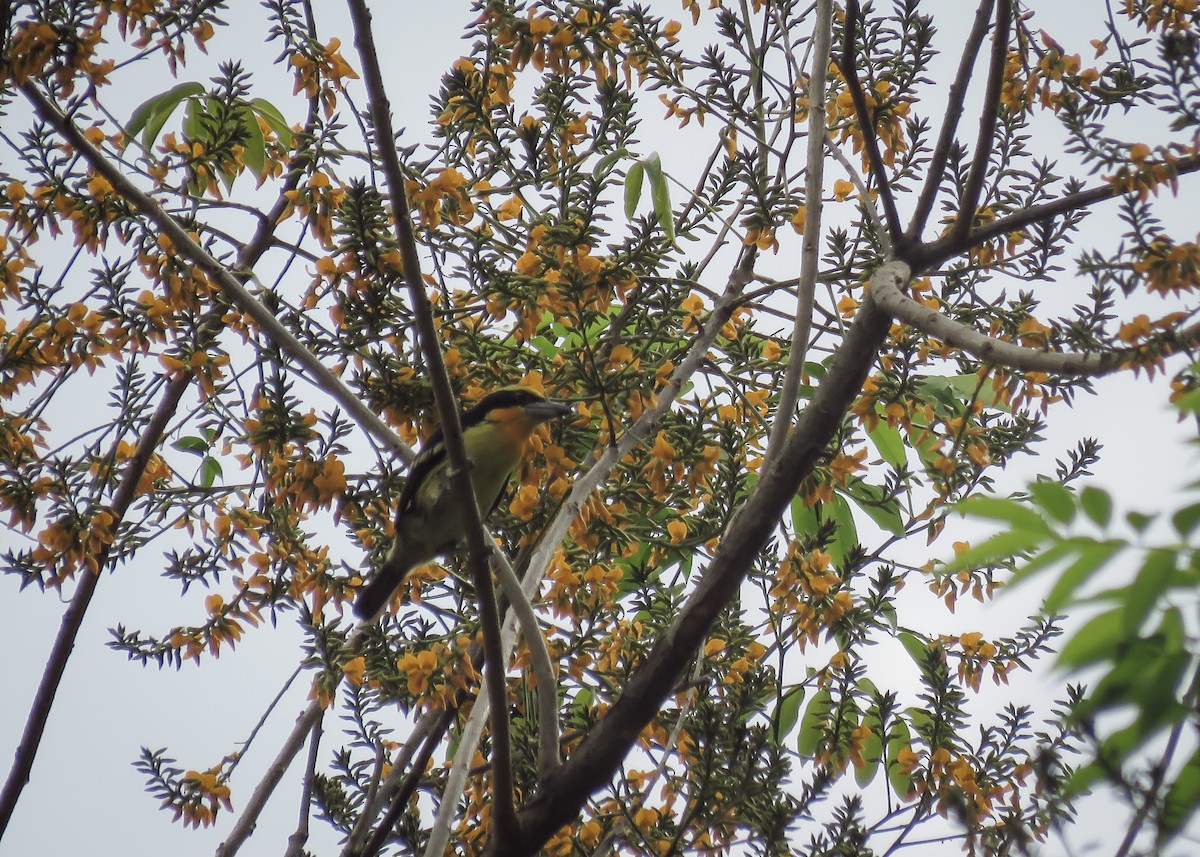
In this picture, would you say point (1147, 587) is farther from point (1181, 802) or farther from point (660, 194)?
point (660, 194)

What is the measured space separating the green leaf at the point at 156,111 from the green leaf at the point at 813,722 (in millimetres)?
3135

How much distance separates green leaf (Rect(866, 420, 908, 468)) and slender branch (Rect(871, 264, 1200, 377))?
5.11 feet

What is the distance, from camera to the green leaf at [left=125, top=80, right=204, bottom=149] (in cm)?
412

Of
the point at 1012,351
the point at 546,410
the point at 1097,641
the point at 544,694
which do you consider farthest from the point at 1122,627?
the point at 546,410

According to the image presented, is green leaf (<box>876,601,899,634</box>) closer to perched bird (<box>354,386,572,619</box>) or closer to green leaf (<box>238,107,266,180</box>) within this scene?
perched bird (<box>354,386,572,619</box>)

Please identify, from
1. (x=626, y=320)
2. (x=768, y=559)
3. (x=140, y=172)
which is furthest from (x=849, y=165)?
(x=140, y=172)

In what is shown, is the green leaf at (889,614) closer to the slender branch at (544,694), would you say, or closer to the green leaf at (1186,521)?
the slender branch at (544,694)

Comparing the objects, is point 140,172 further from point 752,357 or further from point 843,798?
point 843,798

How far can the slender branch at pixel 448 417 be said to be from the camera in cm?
289

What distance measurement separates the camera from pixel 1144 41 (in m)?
3.96

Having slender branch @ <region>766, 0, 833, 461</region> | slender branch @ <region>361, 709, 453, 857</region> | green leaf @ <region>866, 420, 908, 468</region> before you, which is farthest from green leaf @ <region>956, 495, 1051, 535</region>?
green leaf @ <region>866, 420, 908, 468</region>

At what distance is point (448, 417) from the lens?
10.2 feet

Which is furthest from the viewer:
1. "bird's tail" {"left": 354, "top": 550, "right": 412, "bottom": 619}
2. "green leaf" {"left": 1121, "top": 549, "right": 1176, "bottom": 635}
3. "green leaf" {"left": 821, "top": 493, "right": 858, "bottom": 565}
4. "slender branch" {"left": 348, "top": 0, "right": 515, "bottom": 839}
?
"green leaf" {"left": 821, "top": 493, "right": 858, "bottom": 565}

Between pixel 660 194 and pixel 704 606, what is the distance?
1.61m
